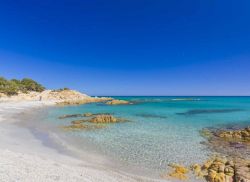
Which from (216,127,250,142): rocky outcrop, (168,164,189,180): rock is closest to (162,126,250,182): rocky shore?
(168,164,189,180): rock

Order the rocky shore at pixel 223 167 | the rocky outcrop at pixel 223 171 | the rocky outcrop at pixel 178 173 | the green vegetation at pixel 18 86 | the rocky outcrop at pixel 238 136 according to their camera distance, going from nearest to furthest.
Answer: the rocky outcrop at pixel 223 171, the rocky shore at pixel 223 167, the rocky outcrop at pixel 178 173, the rocky outcrop at pixel 238 136, the green vegetation at pixel 18 86

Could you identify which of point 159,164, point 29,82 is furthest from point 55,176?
point 29,82

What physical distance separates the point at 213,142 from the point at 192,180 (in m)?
7.96

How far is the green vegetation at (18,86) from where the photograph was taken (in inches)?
2591

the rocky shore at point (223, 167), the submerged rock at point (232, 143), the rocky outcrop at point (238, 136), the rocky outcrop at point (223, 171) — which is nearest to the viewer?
the rocky outcrop at point (223, 171)

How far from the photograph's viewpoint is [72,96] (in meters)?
95.8

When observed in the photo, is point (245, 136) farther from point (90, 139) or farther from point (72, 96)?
point (72, 96)

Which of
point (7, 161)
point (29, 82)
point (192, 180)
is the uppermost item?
point (29, 82)

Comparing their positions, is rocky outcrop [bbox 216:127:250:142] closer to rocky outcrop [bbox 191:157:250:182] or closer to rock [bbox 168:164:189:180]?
rocky outcrop [bbox 191:157:250:182]

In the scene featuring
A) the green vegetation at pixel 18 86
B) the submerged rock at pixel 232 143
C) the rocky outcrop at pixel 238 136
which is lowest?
the submerged rock at pixel 232 143

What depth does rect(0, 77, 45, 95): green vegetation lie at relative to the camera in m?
65.8

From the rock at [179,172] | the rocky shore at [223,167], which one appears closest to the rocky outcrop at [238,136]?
the rocky shore at [223,167]

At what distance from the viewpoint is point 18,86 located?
74625 millimetres

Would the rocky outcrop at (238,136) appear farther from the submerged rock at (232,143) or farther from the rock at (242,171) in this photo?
the rock at (242,171)
